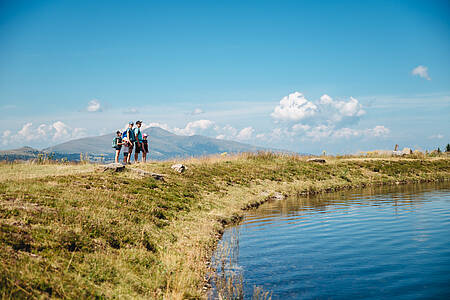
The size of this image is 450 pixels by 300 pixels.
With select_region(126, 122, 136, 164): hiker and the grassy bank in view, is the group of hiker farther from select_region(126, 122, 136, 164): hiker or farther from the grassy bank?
the grassy bank

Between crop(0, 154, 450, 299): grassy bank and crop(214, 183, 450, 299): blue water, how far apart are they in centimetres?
235

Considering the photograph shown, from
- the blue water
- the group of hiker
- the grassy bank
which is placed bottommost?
the blue water

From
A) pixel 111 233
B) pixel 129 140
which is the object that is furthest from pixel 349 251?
pixel 129 140

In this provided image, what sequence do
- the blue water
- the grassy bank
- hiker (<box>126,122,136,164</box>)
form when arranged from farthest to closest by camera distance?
hiker (<box>126,122,136,164</box>) → the blue water → the grassy bank

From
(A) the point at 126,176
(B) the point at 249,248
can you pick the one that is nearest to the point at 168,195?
(A) the point at 126,176

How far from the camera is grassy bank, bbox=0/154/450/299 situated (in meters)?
9.46

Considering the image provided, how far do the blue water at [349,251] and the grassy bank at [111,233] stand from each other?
2353mm

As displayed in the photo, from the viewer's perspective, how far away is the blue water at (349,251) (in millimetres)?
11320

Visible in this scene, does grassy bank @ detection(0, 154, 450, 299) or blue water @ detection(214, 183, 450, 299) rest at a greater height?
grassy bank @ detection(0, 154, 450, 299)

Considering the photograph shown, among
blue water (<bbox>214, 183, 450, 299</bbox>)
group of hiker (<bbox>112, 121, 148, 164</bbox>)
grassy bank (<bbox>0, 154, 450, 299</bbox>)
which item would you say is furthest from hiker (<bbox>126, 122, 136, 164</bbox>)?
blue water (<bbox>214, 183, 450, 299</bbox>)

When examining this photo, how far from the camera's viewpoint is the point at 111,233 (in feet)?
45.1

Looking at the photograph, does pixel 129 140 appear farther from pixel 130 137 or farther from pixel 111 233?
pixel 111 233

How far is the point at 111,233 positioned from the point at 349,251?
412 inches

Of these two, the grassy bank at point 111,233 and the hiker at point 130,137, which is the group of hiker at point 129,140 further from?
the grassy bank at point 111,233
